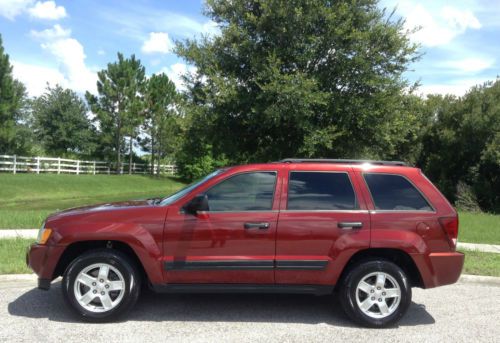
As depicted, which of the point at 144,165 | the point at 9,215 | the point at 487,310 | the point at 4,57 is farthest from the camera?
the point at 144,165

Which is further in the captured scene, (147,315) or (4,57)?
(4,57)

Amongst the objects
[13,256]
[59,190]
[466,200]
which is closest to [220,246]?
[13,256]

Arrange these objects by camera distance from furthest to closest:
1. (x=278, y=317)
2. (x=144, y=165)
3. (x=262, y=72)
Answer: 1. (x=144, y=165)
2. (x=262, y=72)
3. (x=278, y=317)

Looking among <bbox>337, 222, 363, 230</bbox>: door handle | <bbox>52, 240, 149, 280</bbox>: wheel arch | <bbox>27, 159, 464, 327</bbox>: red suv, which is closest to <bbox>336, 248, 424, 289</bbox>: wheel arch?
<bbox>27, 159, 464, 327</bbox>: red suv

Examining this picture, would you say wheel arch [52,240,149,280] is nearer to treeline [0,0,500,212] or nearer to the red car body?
the red car body

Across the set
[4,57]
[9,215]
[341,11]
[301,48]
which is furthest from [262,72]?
[4,57]

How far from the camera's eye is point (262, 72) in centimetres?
1423

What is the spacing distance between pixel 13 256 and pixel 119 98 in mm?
41067

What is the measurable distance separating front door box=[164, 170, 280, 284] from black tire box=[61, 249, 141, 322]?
405mm

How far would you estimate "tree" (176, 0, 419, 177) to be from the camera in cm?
1420

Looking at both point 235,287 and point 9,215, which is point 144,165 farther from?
point 235,287

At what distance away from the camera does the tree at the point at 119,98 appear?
4628cm

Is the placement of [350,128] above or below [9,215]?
above

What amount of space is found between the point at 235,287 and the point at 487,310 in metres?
3.13
